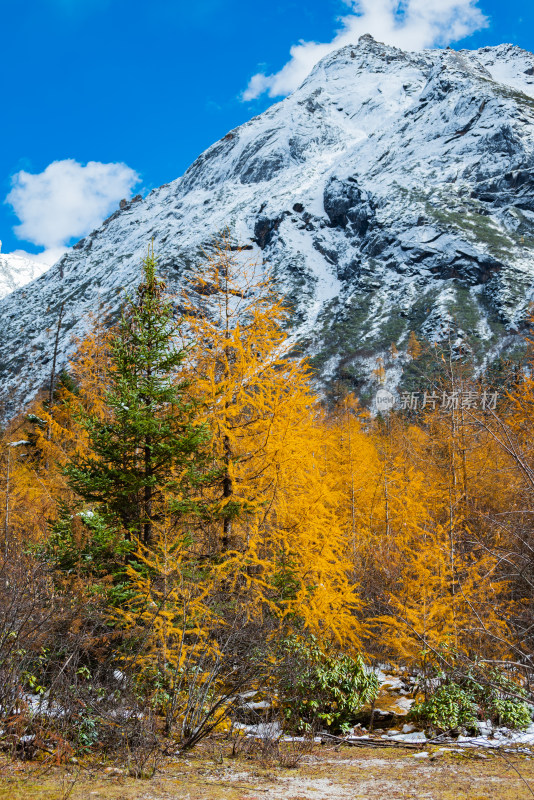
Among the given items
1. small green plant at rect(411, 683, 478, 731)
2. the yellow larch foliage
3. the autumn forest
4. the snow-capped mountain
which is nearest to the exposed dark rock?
the snow-capped mountain

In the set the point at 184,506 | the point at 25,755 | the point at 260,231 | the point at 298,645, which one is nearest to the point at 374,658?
the point at 298,645

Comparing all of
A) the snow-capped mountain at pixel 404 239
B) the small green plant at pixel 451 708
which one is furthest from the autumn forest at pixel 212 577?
the snow-capped mountain at pixel 404 239

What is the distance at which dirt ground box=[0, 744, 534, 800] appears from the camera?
430 centimetres

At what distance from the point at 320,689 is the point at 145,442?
15.5 ft

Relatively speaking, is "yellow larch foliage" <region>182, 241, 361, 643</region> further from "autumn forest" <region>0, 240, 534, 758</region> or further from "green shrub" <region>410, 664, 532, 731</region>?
"green shrub" <region>410, 664, 532, 731</region>

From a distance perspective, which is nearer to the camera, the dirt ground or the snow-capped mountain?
the dirt ground

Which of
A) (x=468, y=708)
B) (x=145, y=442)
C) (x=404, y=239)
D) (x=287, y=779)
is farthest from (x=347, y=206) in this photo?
(x=287, y=779)

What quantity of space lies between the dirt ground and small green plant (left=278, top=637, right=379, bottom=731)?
3.78ft

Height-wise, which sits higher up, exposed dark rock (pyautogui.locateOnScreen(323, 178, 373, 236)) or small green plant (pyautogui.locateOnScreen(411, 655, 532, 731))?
exposed dark rock (pyautogui.locateOnScreen(323, 178, 373, 236))

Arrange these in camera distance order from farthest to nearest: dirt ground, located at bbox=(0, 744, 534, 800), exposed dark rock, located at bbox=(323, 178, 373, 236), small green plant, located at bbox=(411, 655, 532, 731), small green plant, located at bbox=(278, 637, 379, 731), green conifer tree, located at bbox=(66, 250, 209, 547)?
1. exposed dark rock, located at bbox=(323, 178, 373, 236)
2. green conifer tree, located at bbox=(66, 250, 209, 547)
3. small green plant, located at bbox=(278, 637, 379, 731)
4. small green plant, located at bbox=(411, 655, 532, 731)
5. dirt ground, located at bbox=(0, 744, 534, 800)

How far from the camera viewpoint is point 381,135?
7702 inches

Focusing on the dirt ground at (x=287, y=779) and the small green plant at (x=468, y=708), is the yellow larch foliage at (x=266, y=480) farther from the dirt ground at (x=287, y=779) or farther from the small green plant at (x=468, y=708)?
the dirt ground at (x=287, y=779)

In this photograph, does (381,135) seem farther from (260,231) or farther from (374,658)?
(374,658)

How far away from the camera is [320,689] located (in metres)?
7.61
